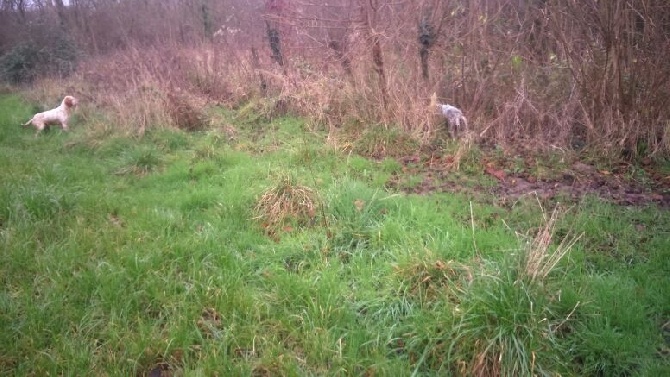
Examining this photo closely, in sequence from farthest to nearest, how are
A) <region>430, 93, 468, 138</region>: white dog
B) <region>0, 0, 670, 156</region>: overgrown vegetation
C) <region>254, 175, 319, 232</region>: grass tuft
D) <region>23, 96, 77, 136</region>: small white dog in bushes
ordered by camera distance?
<region>23, 96, 77, 136</region>: small white dog in bushes, <region>430, 93, 468, 138</region>: white dog, <region>0, 0, 670, 156</region>: overgrown vegetation, <region>254, 175, 319, 232</region>: grass tuft

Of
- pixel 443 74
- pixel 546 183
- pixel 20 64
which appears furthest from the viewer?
pixel 20 64

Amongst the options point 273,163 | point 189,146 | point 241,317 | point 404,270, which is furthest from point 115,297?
point 189,146

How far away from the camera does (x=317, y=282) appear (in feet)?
11.4

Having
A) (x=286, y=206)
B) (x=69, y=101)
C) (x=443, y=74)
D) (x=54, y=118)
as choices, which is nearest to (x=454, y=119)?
(x=443, y=74)

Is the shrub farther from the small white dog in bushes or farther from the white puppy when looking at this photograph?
the white puppy

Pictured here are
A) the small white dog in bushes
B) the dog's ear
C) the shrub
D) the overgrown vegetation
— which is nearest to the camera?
the overgrown vegetation

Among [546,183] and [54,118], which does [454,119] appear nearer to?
[546,183]

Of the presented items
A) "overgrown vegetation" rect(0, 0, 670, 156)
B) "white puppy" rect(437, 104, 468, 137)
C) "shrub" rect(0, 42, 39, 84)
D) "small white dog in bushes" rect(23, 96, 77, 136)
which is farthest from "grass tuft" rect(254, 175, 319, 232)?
"shrub" rect(0, 42, 39, 84)

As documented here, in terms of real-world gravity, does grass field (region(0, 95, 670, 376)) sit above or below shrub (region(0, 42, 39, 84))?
below

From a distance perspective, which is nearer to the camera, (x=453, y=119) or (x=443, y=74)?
(x=453, y=119)

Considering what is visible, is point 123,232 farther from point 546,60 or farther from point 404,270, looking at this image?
point 546,60

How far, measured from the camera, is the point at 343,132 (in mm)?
7289

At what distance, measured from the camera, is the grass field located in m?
2.75

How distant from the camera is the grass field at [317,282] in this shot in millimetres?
2750
